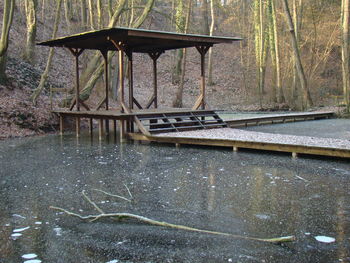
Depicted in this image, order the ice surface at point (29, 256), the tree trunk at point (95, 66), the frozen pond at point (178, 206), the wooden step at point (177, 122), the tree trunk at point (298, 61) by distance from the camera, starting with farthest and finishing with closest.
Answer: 1. the tree trunk at point (298, 61)
2. the tree trunk at point (95, 66)
3. the wooden step at point (177, 122)
4. the frozen pond at point (178, 206)
5. the ice surface at point (29, 256)

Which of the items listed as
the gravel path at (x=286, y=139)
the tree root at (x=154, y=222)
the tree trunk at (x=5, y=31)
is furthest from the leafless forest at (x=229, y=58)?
the tree root at (x=154, y=222)

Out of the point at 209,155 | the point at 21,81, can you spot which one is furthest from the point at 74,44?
the point at 209,155

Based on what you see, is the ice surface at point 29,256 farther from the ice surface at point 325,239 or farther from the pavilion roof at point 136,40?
the pavilion roof at point 136,40

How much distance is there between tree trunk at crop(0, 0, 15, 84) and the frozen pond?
22.3ft

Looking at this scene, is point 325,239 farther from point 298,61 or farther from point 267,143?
point 298,61

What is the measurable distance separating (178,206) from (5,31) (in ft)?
39.0

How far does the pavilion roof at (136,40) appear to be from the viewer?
1137 cm

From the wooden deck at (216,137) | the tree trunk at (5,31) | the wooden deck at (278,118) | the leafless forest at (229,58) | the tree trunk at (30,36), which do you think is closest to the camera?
the wooden deck at (216,137)

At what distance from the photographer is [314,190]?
6.10 metres

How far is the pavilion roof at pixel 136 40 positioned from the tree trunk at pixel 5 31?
5.65 ft

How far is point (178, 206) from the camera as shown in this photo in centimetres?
537

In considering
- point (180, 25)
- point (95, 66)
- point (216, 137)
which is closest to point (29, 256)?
point (216, 137)

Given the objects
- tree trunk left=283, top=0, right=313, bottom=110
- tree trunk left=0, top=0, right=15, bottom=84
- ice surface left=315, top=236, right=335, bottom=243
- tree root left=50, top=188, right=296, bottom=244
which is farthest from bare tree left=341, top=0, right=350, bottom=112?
tree root left=50, top=188, right=296, bottom=244

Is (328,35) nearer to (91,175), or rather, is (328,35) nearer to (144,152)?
(144,152)
